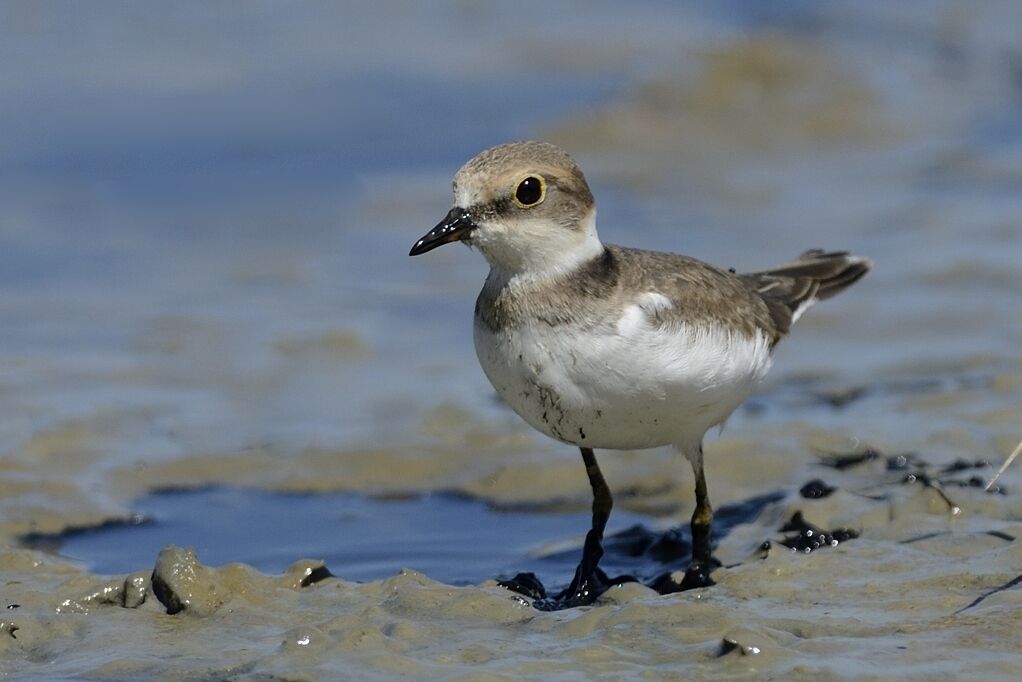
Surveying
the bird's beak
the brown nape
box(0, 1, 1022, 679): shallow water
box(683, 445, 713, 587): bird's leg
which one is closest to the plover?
the bird's beak

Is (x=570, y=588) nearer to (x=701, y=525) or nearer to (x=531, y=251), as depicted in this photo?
(x=701, y=525)

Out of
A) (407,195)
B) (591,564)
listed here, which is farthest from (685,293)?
(407,195)

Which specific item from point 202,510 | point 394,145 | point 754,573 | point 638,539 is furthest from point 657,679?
point 394,145

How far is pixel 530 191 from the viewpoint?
656cm

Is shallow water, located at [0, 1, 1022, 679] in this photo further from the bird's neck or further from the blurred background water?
the bird's neck

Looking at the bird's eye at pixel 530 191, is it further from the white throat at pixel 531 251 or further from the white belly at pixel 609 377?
the white belly at pixel 609 377

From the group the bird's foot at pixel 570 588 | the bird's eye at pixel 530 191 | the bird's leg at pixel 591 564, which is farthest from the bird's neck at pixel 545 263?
the bird's foot at pixel 570 588

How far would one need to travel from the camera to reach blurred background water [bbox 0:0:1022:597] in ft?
31.3

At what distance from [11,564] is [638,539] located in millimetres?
2983

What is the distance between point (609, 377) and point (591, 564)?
1064mm

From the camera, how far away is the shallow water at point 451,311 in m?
5.82

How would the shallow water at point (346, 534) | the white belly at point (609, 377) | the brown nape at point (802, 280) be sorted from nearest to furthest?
the white belly at point (609, 377), the shallow water at point (346, 534), the brown nape at point (802, 280)

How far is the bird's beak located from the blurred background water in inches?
103

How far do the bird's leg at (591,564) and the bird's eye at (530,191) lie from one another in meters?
1.28
